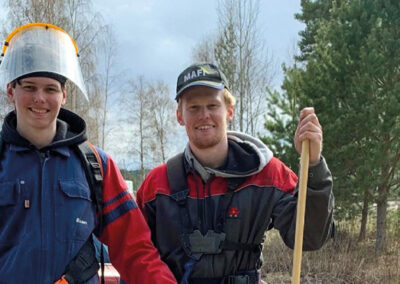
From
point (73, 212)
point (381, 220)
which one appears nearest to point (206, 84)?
point (73, 212)

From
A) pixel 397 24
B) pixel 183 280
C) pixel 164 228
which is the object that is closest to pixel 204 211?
pixel 164 228

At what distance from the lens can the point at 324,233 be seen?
2246 millimetres

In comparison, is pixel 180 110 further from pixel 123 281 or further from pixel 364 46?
pixel 364 46

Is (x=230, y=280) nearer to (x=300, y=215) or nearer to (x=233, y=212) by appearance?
(x=233, y=212)

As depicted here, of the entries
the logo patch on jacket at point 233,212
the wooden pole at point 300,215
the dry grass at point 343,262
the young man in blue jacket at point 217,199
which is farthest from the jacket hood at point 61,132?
the dry grass at point 343,262

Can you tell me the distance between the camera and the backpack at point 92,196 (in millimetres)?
2066

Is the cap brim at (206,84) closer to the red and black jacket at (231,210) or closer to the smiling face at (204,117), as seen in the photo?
the smiling face at (204,117)

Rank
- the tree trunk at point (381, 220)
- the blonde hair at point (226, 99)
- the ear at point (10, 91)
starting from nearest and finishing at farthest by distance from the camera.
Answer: the ear at point (10, 91) < the blonde hair at point (226, 99) < the tree trunk at point (381, 220)

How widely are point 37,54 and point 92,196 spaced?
33.1 inches

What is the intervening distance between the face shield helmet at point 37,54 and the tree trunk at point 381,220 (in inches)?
299

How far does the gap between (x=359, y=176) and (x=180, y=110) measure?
6.25m

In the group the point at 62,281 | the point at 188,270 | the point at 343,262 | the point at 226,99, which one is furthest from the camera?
the point at 343,262

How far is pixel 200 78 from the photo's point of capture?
254 cm

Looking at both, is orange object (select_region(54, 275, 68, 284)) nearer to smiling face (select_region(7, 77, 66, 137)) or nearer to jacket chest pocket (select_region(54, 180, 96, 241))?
jacket chest pocket (select_region(54, 180, 96, 241))
